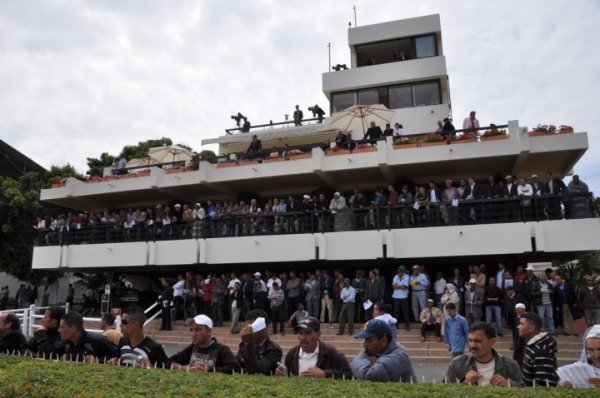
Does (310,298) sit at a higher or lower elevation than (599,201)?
lower

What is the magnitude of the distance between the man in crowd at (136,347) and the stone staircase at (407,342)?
795cm

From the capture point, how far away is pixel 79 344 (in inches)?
240

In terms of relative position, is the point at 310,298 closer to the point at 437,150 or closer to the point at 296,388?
the point at 437,150

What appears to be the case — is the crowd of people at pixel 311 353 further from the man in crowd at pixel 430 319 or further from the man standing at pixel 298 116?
the man standing at pixel 298 116

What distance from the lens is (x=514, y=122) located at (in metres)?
16.5

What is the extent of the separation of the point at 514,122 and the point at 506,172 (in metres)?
2.45

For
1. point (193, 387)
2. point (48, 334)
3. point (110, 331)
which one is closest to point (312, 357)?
point (193, 387)

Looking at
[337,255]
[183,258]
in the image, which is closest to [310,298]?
[337,255]

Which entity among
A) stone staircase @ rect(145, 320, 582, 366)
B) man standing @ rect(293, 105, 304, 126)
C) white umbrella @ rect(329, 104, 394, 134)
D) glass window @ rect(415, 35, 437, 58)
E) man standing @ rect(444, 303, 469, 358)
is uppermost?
glass window @ rect(415, 35, 437, 58)

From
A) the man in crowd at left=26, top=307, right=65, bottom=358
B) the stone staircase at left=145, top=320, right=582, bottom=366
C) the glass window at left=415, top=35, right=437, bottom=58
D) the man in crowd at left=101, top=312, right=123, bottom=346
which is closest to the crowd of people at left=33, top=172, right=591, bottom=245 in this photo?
the stone staircase at left=145, top=320, right=582, bottom=366

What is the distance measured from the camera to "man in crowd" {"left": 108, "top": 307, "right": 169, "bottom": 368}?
5.58 meters

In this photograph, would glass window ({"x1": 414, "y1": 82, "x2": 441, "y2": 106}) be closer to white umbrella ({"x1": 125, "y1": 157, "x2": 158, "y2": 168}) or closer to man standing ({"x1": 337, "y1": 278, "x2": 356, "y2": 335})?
man standing ({"x1": 337, "y1": 278, "x2": 356, "y2": 335})

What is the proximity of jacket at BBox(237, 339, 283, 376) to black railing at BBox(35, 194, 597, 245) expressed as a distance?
11263 millimetres

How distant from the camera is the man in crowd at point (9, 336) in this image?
21.8 ft
